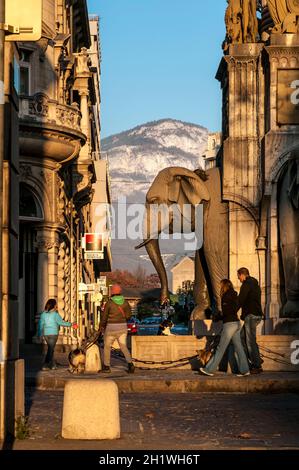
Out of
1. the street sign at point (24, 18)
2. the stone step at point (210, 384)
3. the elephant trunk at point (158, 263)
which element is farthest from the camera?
the elephant trunk at point (158, 263)

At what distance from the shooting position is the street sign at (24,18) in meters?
11.2

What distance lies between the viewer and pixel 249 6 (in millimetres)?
27938

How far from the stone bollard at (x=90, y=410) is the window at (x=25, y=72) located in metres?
30.8

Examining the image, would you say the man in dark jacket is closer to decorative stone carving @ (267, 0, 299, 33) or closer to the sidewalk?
the sidewalk

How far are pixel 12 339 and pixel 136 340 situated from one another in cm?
1261

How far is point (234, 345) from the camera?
21.5m

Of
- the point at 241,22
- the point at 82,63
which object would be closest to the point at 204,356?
the point at 241,22

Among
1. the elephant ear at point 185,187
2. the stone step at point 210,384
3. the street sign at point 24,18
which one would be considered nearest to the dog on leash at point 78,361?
Result: the stone step at point 210,384

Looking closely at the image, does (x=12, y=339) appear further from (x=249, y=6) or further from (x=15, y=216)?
(x=249, y=6)

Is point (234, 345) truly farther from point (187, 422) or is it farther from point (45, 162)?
point (45, 162)

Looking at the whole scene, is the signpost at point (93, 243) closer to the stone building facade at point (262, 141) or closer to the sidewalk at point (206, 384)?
the stone building facade at point (262, 141)

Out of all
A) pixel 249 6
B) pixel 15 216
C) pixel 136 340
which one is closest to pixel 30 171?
pixel 249 6

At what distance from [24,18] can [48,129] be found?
98.3 feet

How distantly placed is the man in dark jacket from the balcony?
1921cm
